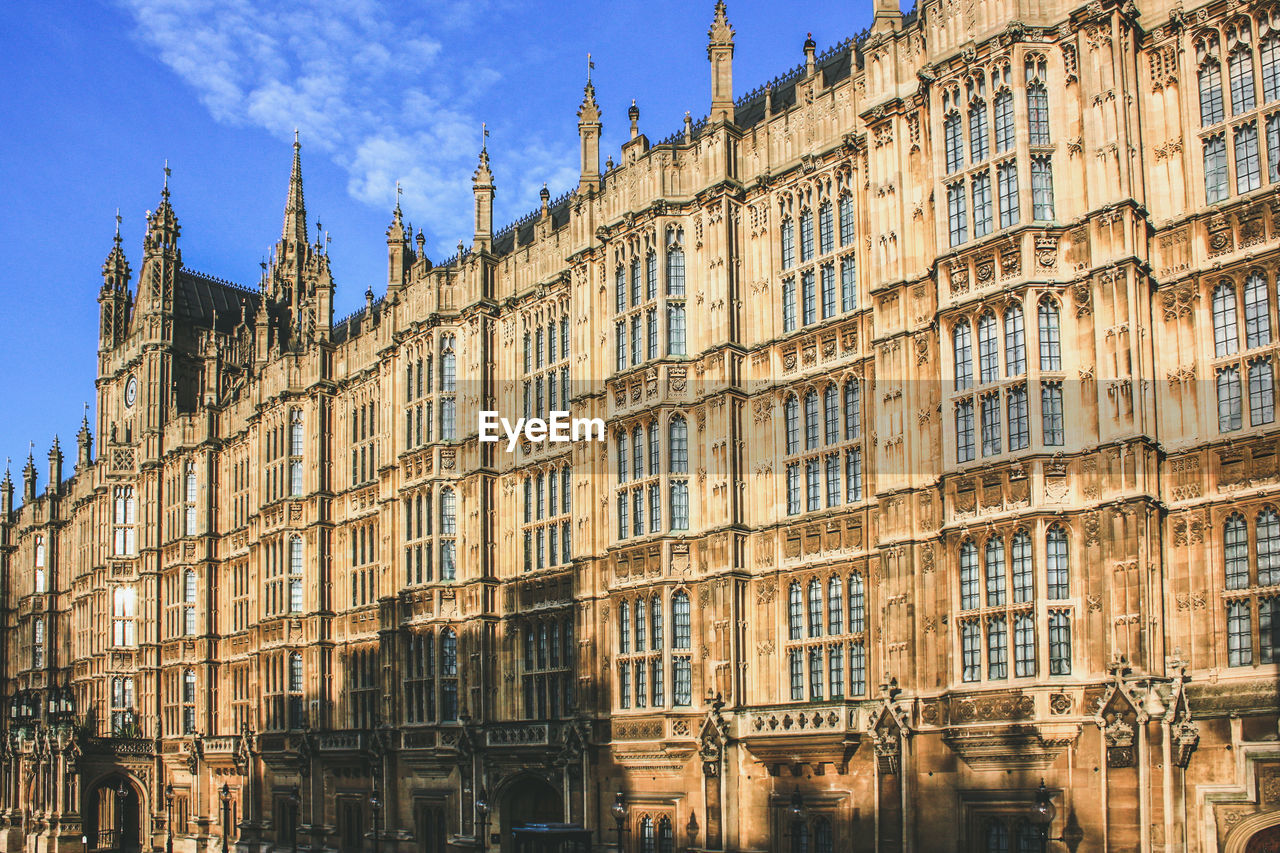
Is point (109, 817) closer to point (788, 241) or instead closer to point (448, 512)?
point (448, 512)

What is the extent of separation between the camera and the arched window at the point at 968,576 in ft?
107

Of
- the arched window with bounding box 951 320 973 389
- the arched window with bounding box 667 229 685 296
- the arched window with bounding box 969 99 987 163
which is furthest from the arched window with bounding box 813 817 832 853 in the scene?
the arched window with bounding box 969 99 987 163

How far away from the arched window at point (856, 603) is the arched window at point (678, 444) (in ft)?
21.7

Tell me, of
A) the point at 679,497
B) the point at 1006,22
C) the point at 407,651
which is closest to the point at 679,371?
the point at 679,497

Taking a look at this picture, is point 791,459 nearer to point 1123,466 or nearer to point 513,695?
point 1123,466

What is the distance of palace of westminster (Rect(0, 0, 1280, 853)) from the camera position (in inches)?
1188

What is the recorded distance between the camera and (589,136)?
48.2 metres

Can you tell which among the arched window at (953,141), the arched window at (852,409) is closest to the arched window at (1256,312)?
the arched window at (953,141)

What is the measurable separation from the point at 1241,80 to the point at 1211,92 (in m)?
0.68

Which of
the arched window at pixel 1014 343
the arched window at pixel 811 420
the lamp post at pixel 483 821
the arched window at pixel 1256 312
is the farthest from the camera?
the lamp post at pixel 483 821

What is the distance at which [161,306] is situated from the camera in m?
81.6

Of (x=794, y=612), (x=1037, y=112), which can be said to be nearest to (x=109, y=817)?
(x=794, y=612)

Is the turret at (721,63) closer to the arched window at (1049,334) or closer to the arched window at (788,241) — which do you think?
the arched window at (788,241)

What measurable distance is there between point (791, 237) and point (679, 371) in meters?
5.06
